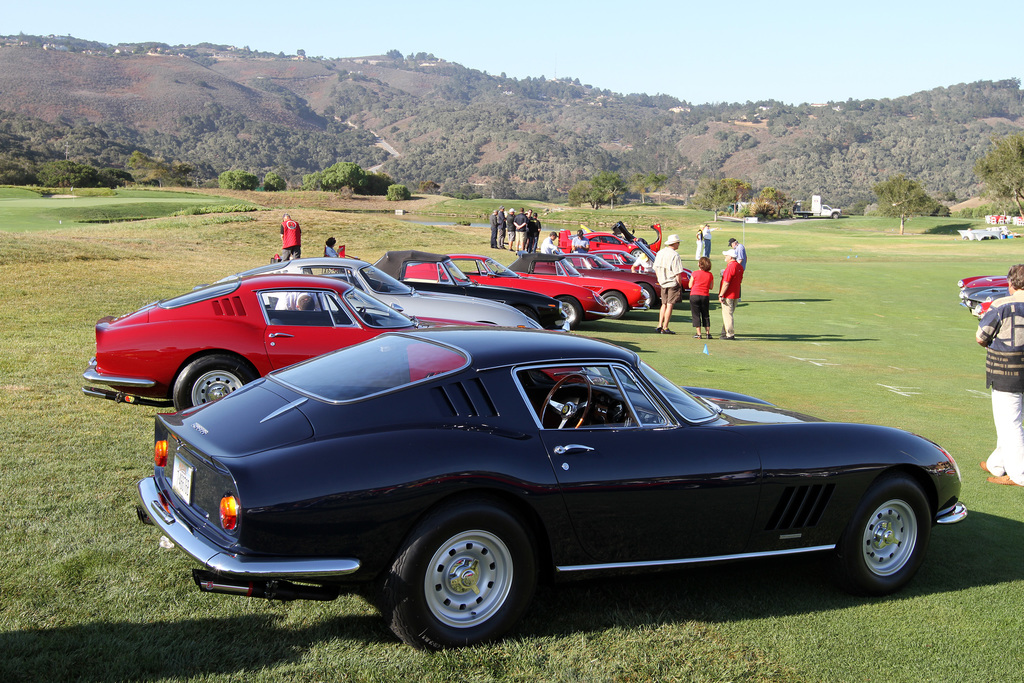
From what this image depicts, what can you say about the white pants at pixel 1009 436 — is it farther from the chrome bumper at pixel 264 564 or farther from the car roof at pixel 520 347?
the chrome bumper at pixel 264 564

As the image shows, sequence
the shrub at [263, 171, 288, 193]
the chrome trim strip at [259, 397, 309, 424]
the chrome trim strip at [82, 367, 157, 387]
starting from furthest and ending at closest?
1. the shrub at [263, 171, 288, 193]
2. the chrome trim strip at [82, 367, 157, 387]
3. the chrome trim strip at [259, 397, 309, 424]

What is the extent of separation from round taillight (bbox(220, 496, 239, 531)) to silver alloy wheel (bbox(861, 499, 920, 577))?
342 centimetres

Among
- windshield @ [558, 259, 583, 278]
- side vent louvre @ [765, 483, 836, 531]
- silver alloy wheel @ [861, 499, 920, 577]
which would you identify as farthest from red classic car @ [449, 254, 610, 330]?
side vent louvre @ [765, 483, 836, 531]

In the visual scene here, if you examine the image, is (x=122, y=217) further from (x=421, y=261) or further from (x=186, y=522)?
(x=186, y=522)

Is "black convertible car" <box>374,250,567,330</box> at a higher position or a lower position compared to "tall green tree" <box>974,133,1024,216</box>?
lower

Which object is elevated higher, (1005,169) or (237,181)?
(1005,169)

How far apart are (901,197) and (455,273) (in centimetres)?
7990

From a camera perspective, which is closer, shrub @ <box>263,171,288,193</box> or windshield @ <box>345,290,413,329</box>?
windshield @ <box>345,290,413,329</box>

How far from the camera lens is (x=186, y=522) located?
377 centimetres

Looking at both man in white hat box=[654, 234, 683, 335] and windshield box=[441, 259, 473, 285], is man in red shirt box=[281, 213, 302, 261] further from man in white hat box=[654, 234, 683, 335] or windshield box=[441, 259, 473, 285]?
man in white hat box=[654, 234, 683, 335]

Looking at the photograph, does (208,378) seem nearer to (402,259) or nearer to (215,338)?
(215,338)

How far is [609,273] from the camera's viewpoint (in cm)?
2016

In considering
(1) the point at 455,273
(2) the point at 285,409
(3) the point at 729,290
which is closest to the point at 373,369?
(2) the point at 285,409

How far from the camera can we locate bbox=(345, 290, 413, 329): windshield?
873cm
